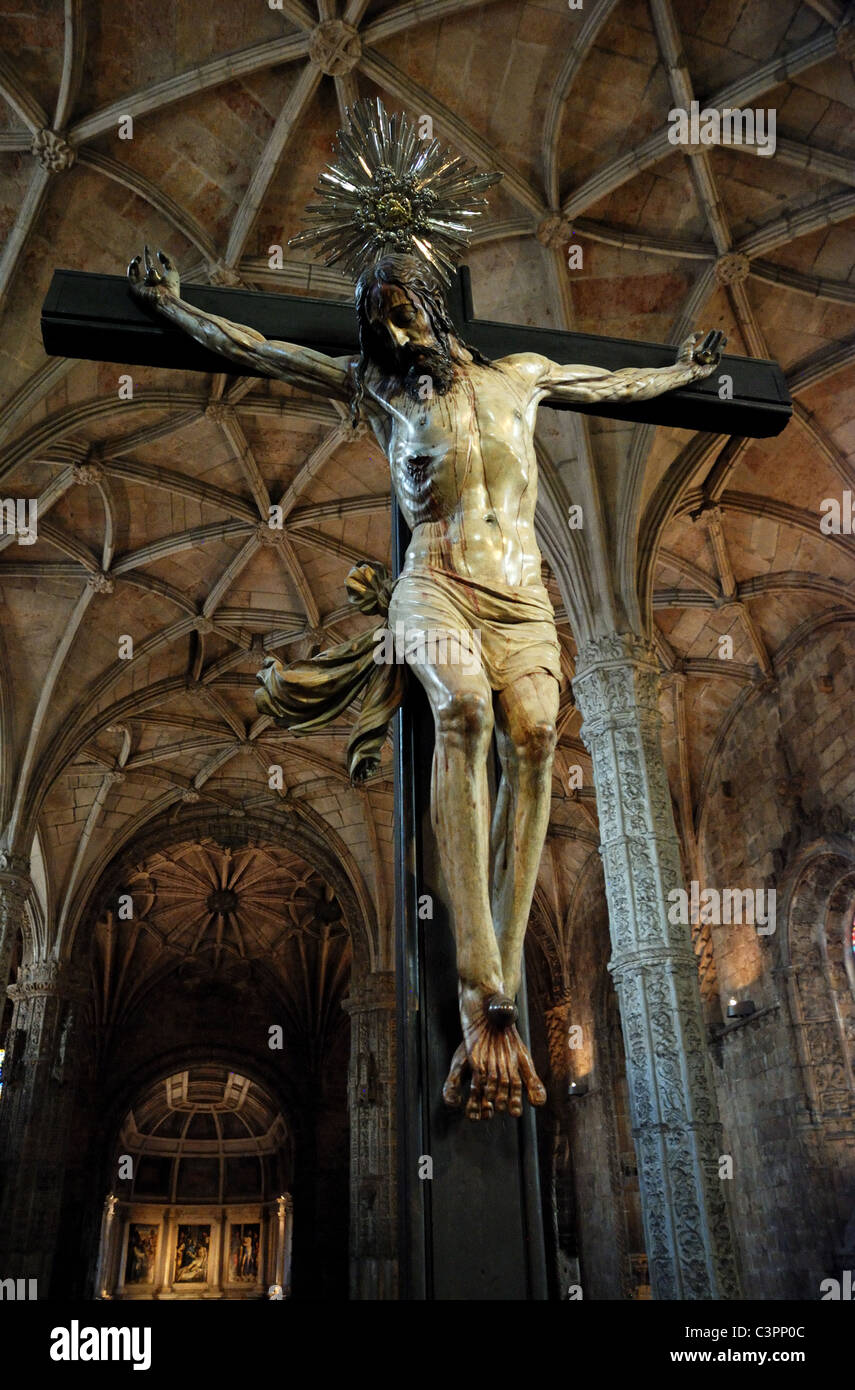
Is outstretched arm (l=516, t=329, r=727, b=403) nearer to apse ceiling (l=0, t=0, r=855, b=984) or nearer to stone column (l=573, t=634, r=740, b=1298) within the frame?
stone column (l=573, t=634, r=740, b=1298)

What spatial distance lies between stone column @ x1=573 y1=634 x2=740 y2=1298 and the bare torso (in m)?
7.75

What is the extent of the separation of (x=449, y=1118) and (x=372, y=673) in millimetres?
849

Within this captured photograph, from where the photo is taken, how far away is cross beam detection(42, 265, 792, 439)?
244 cm

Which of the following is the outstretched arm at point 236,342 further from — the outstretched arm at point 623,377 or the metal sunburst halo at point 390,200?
the outstretched arm at point 623,377

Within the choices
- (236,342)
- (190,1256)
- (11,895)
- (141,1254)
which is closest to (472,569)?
(236,342)

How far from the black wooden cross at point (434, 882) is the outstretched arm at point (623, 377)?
43 millimetres

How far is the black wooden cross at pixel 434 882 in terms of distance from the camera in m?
1.59

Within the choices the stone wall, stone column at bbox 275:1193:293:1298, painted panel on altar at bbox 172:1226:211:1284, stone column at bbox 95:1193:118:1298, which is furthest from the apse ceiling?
painted panel on altar at bbox 172:1226:211:1284

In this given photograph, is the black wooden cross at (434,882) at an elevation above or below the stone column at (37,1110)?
below

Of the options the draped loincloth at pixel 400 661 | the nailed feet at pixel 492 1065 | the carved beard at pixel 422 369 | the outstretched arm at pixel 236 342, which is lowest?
the nailed feet at pixel 492 1065

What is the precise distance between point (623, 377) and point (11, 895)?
14.6 m

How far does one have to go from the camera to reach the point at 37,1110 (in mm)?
19906

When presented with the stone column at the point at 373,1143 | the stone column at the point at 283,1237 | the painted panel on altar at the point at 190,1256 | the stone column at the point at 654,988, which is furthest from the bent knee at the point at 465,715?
the painted panel on altar at the point at 190,1256

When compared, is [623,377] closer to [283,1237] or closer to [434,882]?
[434,882]
